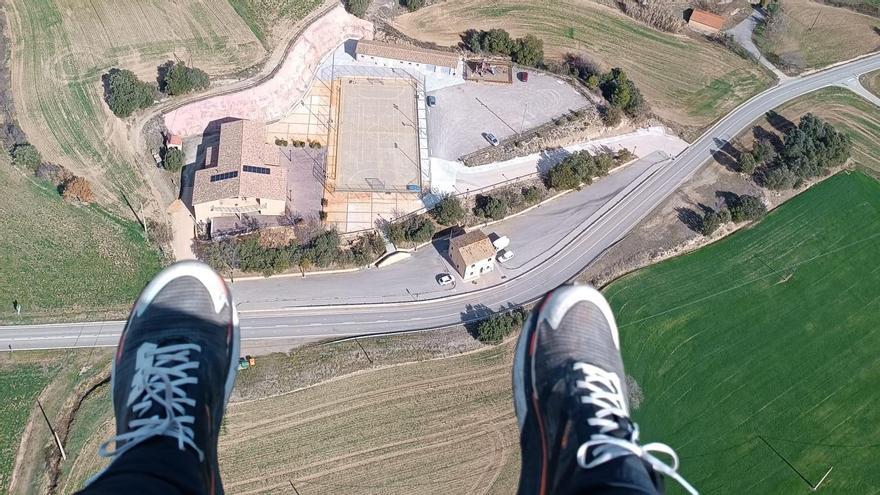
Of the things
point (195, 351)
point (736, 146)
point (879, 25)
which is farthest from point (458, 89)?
point (879, 25)

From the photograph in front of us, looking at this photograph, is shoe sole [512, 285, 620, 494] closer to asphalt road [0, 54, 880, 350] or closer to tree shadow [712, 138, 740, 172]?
asphalt road [0, 54, 880, 350]

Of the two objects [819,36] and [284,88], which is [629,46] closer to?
[819,36]

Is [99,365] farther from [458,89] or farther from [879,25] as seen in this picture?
[879,25]

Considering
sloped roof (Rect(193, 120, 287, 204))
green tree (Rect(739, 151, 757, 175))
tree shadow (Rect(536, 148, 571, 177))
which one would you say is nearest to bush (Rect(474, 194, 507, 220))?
tree shadow (Rect(536, 148, 571, 177))

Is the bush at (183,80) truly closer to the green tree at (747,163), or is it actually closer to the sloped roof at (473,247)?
the sloped roof at (473,247)

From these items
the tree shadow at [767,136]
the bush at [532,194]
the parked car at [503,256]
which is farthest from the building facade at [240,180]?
the tree shadow at [767,136]
